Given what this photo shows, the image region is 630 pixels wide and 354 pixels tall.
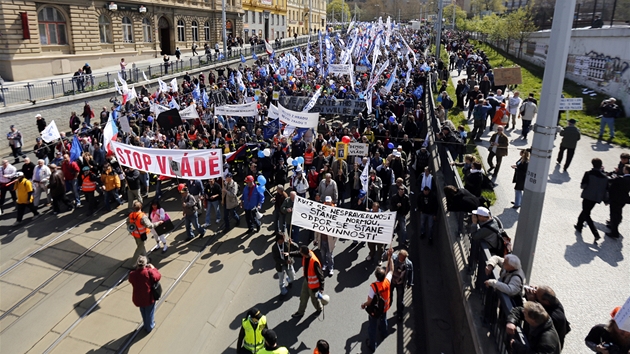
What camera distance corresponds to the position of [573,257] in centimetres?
845

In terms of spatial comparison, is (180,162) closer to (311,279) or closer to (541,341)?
(311,279)

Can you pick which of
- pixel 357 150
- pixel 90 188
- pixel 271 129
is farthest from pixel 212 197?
pixel 271 129

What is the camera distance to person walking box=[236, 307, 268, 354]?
20.9 ft

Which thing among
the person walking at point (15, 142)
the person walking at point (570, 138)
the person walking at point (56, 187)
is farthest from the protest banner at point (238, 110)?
the person walking at point (570, 138)

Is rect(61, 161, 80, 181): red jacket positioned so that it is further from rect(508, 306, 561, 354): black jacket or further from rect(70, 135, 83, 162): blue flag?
rect(508, 306, 561, 354): black jacket

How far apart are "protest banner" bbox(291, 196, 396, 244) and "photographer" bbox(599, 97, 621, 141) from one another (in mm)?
10550

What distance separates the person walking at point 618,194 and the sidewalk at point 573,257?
50 centimetres

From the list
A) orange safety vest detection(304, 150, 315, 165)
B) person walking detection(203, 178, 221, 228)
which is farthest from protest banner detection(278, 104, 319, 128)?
person walking detection(203, 178, 221, 228)

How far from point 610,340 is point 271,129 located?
1407cm

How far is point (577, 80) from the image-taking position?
80.8ft

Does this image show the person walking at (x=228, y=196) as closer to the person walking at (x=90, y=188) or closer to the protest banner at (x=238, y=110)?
the person walking at (x=90, y=188)

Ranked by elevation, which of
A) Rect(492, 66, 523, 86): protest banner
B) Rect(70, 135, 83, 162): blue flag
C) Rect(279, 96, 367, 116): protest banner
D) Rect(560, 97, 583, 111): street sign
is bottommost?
Rect(70, 135, 83, 162): blue flag

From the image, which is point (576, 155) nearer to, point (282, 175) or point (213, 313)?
point (282, 175)

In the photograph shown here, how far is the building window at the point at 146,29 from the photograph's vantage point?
39.4 m
